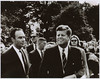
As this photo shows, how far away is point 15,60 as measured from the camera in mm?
4137

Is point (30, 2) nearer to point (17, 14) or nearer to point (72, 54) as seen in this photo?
point (17, 14)

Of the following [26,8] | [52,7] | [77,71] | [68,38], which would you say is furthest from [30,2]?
[77,71]

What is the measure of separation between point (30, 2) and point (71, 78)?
5.09ft

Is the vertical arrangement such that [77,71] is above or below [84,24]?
below

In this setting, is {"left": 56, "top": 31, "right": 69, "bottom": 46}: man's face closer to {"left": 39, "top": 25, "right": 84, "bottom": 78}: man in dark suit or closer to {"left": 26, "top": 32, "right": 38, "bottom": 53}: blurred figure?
{"left": 39, "top": 25, "right": 84, "bottom": 78}: man in dark suit

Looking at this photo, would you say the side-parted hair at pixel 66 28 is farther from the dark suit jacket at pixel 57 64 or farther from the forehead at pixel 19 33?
the forehead at pixel 19 33

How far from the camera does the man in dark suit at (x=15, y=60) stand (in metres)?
4.12

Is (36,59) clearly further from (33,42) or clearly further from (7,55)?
(7,55)

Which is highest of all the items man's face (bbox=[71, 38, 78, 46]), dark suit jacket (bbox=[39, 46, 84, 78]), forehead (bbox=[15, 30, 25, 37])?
forehead (bbox=[15, 30, 25, 37])

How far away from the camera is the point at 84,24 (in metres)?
4.39

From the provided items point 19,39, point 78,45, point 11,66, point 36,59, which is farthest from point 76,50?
point 11,66

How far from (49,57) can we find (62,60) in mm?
235

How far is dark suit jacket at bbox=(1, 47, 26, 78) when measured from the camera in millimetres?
4121

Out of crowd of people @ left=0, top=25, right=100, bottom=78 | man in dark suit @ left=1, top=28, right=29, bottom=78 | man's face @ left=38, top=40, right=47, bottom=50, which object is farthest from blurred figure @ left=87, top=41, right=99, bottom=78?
man in dark suit @ left=1, top=28, right=29, bottom=78
